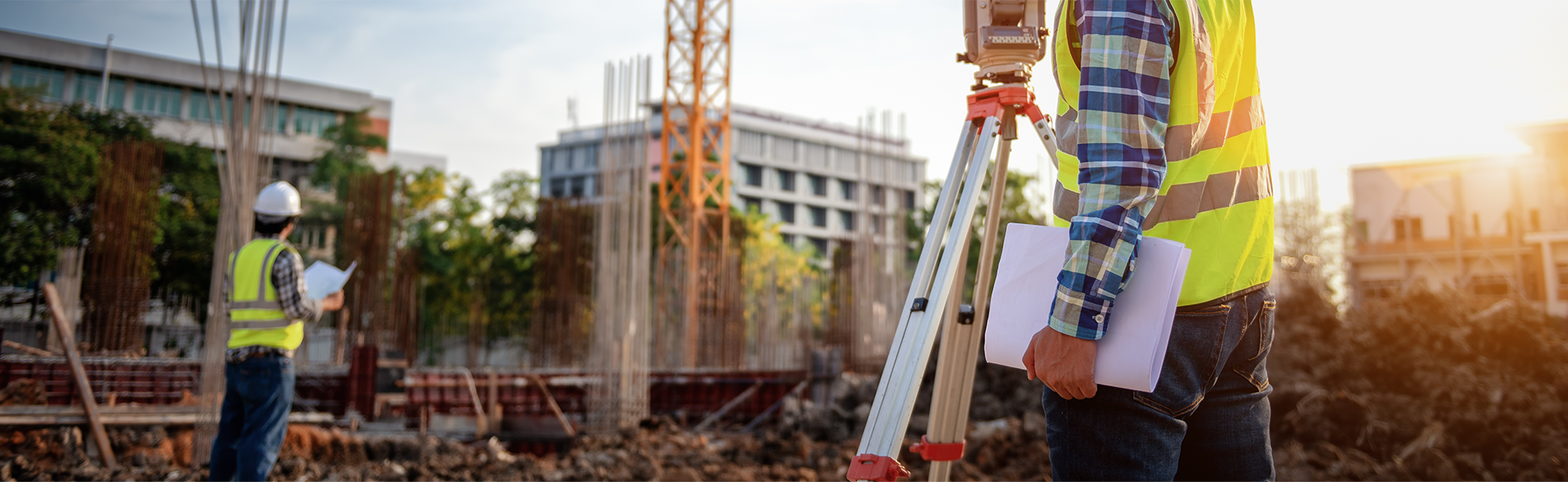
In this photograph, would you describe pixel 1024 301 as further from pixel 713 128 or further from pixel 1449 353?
pixel 713 128

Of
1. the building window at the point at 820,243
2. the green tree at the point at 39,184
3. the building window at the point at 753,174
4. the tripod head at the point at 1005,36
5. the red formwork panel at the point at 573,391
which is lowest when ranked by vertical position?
the red formwork panel at the point at 573,391

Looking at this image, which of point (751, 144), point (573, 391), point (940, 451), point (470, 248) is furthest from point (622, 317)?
point (751, 144)

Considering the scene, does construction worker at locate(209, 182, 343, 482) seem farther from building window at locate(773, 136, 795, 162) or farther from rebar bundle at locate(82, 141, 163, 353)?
building window at locate(773, 136, 795, 162)

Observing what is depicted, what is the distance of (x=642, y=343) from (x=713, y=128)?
62.1 feet

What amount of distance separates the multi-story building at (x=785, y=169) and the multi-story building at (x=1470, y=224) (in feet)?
90.7

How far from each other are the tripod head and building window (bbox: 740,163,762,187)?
49632mm

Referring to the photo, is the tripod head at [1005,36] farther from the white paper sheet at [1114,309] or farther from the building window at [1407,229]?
the building window at [1407,229]

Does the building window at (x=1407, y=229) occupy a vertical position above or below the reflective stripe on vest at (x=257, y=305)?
above

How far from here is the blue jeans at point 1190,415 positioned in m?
1.28

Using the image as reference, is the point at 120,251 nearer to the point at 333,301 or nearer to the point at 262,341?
the point at 333,301

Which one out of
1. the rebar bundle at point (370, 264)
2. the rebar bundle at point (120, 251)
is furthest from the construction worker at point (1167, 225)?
the rebar bundle at point (120, 251)

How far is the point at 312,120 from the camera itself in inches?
1425

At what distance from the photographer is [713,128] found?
26344 mm

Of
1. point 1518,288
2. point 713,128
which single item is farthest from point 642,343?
point 1518,288
